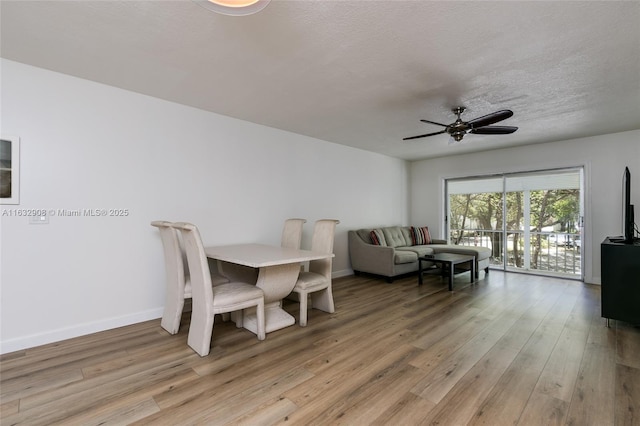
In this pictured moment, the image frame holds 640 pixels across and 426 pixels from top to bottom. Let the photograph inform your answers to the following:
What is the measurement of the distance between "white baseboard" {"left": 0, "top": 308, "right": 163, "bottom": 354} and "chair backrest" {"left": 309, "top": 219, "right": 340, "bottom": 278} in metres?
1.91

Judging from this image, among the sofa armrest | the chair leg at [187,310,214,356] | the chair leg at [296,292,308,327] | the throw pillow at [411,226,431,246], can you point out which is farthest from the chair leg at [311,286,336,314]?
the throw pillow at [411,226,431,246]

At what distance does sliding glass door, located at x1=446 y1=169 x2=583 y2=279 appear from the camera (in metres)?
5.38

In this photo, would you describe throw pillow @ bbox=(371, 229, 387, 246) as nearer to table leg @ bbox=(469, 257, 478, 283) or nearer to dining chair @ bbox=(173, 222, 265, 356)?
table leg @ bbox=(469, 257, 478, 283)

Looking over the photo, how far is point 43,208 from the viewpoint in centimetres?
277

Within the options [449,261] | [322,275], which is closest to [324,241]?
[322,275]

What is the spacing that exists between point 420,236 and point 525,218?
1992mm

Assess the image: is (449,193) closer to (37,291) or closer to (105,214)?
(105,214)

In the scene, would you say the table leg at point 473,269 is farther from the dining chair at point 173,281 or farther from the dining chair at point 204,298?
the dining chair at point 173,281

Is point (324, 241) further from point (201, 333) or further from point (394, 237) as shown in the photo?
point (394, 237)

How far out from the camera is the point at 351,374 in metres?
2.21

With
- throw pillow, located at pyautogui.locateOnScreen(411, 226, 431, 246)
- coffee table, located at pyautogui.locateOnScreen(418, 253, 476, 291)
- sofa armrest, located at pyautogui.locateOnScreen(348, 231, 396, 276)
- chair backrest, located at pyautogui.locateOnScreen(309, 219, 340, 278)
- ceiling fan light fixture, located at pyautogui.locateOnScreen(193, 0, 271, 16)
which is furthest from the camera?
throw pillow, located at pyautogui.locateOnScreen(411, 226, 431, 246)

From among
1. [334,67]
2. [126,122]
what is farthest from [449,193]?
[126,122]

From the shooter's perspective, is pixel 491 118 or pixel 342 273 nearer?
pixel 491 118

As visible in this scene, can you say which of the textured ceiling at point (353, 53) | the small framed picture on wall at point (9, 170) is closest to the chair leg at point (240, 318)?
the small framed picture on wall at point (9, 170)
